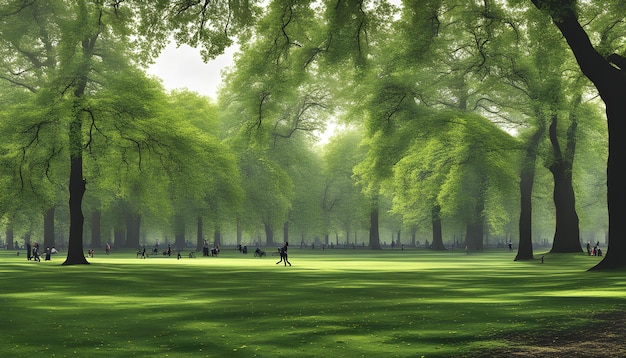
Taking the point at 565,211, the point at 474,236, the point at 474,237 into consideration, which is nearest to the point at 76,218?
the point at 565,211

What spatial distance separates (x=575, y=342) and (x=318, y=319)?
6.02m

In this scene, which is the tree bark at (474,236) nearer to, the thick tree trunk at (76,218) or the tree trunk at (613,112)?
the thick tree trunk at (76,218)

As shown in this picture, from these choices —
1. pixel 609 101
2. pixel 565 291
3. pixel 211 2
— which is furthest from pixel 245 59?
pixel 565 291

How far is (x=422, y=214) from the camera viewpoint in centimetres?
7962

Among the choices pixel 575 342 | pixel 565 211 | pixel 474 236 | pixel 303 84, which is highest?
pixel 303 84

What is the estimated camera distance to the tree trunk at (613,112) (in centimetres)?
2981

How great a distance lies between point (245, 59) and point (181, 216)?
133 feet

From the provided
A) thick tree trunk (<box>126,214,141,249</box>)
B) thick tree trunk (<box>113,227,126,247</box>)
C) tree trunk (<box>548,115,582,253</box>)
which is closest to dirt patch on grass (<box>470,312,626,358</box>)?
tree trunk (<box>548,115,582,253</box>)

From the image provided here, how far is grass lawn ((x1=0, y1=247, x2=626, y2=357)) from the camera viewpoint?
1265 centimetres

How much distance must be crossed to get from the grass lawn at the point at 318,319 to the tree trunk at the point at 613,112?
3.26 metres

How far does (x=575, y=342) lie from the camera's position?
12.6 meters

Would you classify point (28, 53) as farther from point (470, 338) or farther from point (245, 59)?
point (470, 338)

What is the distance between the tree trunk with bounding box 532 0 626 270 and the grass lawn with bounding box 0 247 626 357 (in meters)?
3.26

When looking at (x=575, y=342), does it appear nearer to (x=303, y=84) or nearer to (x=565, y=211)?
(x=303, y=84)
